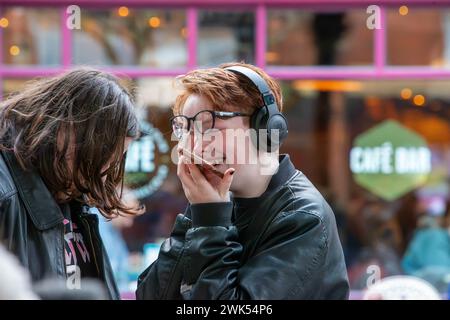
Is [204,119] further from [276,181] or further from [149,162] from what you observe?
[149,162]

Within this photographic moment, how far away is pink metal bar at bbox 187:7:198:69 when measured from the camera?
6809mm

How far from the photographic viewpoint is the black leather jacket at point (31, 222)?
2.11 metres

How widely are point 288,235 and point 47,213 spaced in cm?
71

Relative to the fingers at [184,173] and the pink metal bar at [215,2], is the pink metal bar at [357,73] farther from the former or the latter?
the fingers at [184,173]

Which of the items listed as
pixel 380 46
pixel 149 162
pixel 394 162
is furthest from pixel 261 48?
pixel 394 162

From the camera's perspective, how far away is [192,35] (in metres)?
6.84

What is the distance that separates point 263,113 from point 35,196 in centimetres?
69

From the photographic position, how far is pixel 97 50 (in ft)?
22.5

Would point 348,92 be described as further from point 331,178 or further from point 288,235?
point 288,235

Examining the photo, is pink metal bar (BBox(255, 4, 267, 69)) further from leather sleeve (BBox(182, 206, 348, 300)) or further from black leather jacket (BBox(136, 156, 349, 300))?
leather sleeve (BBox(182, 206, 348, 300))

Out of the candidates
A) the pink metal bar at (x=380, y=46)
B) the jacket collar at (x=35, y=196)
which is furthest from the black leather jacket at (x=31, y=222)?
the pink metal bar at (x=380, y=46)

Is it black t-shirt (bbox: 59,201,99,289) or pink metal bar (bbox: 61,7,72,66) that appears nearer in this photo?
black t-shirt (bbox: 59,201,99,289)

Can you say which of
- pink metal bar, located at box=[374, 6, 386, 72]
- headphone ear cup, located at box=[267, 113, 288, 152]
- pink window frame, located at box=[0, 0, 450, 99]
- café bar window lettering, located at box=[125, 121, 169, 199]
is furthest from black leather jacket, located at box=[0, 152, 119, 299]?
pink metal bar, located at box=[374, 6, 386, 72]

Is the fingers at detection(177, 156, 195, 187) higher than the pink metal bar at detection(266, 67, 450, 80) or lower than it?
lower
